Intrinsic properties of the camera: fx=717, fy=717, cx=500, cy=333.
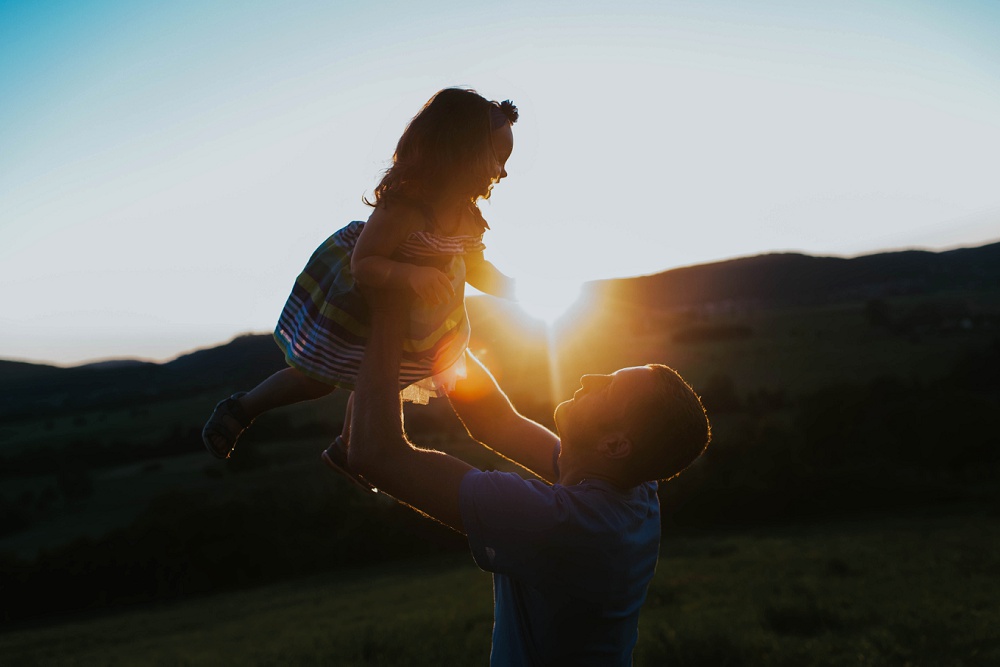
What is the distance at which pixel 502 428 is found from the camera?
277 cm

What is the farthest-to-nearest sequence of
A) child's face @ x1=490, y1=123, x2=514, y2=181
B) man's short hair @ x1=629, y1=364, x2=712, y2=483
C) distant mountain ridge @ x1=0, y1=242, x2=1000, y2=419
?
1. distant mountain ridge @ x1=0, y1=242, x2=1000, y2=419
2. child's face @ x1=490, y1=123, x2=514, y2=181
3. man's short hair @ x1=629, y1=364, x2=712, y2=483

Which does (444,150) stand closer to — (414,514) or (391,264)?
(391,264)

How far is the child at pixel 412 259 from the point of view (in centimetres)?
233

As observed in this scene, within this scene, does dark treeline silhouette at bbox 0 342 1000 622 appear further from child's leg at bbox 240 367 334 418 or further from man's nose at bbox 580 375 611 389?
man's nose at bbox 580 375 611 389

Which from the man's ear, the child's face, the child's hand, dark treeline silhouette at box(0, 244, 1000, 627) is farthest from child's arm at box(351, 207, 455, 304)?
dark treeline silhouette at box(0, 244, 1000, 627)

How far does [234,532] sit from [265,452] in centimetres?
1895

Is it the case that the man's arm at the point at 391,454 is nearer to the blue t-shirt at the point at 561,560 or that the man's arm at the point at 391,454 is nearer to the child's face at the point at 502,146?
the blue t-shirt at the point at 561,560

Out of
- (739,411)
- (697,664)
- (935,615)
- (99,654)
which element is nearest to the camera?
(697,664)

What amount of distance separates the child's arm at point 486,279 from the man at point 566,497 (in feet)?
2.47

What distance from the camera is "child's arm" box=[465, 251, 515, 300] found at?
2966mm

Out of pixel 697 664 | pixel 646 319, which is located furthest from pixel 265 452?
pixel 697 664

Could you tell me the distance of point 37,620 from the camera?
29906 millimetres

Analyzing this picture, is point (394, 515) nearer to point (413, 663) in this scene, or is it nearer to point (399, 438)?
point (413, 663)

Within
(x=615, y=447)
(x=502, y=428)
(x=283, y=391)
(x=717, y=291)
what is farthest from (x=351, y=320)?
(x=717, y=291)
